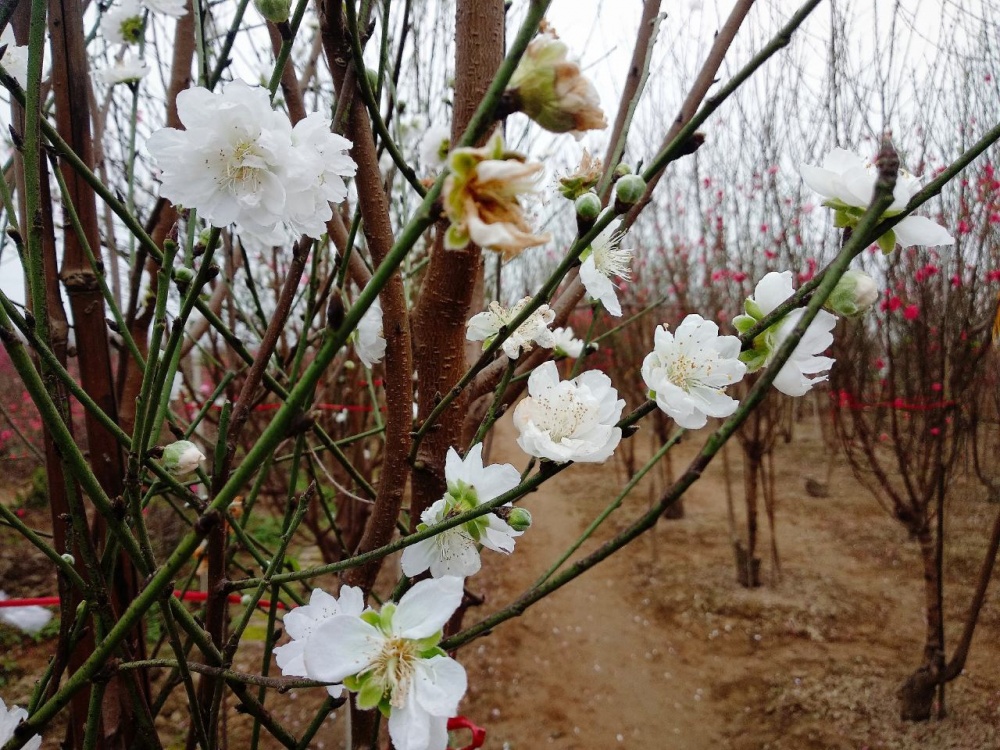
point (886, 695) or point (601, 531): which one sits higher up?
point (886, 695)

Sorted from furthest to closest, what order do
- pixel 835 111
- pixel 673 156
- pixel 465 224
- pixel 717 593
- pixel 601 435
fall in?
pixel 717 593 < pixel 835 111 < pixel 601 435 < pixel 673 156 < pixel 465 224

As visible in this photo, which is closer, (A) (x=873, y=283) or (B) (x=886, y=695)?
(A) (x=873, y=283)

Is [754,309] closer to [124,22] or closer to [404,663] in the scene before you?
[404,663]

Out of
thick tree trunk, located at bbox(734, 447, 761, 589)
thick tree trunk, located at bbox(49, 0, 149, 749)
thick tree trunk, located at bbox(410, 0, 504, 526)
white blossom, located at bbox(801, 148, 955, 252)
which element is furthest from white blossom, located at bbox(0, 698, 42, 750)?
thick tree trunk, located at bbox(734, 447, 761, 589)

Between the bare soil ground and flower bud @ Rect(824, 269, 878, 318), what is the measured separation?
2.79 m

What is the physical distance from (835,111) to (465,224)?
358cm

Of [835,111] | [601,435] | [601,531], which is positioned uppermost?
[835,111]

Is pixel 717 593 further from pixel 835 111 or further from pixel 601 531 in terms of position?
pixel 835 111

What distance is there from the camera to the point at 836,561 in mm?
4324

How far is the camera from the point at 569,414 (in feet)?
2.11

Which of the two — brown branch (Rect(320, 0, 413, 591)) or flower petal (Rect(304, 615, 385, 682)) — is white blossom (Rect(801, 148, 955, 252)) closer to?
brown branch (Rect(320, 0, 413, 591))

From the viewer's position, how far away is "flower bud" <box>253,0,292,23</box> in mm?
654

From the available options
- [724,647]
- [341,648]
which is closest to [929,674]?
[724,647]

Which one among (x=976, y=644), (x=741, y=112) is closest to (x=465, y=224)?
(x=976, y=644)
